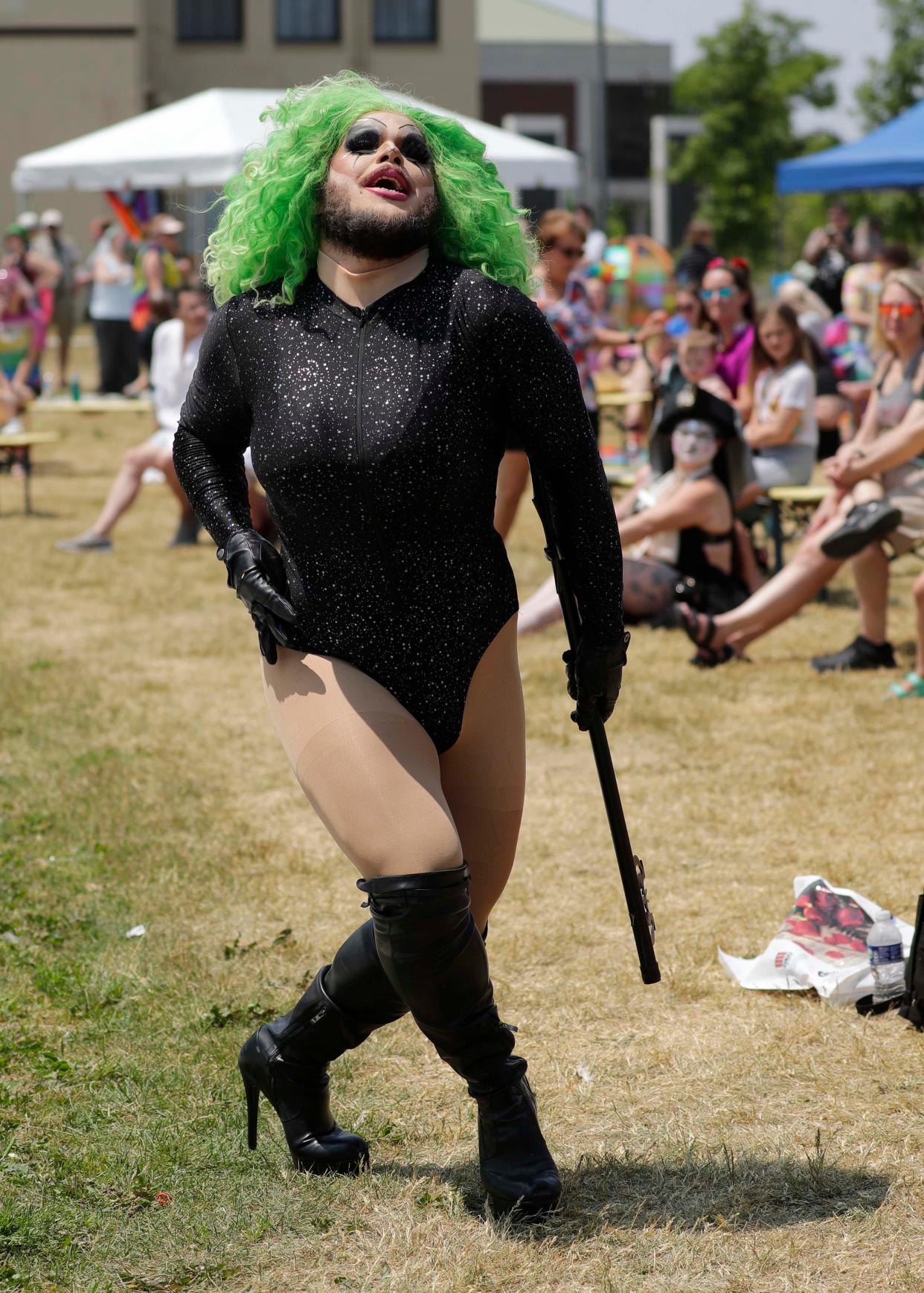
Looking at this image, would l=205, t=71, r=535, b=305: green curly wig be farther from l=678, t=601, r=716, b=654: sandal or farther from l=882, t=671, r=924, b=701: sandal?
l=678, t=601, r=716, b=654: sandal

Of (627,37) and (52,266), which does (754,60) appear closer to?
(627,37)

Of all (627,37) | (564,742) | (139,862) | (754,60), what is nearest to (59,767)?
(139,862)

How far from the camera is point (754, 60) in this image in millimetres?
40969

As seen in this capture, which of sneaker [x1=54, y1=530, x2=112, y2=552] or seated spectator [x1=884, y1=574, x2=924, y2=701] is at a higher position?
seated spectator [x1=884, y1=574, x2=924, y2=701]

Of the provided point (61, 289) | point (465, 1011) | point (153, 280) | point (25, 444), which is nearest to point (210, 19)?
point (61, 289)

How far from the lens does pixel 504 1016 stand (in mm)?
4035

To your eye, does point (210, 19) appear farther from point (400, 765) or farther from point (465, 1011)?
point (465, 1011)

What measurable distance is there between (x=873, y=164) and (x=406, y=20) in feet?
76.3

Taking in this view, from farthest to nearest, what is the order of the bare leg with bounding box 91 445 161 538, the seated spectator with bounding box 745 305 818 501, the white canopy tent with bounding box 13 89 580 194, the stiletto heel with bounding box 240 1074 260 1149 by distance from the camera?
the white canopy tent with bounding box 13 89 580 194
the bare leg with bounding box 91 445 161 538
the seated spectator with bounding box 745 305 818 501
the stiletto heel with bounding box 240 1074 260 1149

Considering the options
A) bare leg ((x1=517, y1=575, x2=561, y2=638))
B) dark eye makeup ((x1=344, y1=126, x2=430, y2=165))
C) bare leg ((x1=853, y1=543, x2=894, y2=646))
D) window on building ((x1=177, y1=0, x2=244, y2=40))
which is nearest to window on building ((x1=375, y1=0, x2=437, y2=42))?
window on building ((x1=177, y1=0, x2=244, y2=40))

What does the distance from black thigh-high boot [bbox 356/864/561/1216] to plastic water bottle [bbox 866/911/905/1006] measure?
1.24m

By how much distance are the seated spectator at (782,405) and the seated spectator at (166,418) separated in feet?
12.0

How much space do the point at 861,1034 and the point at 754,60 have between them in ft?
133

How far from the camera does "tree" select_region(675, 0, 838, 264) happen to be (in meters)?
39.9
